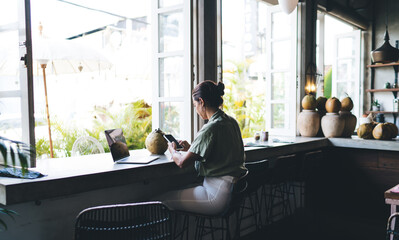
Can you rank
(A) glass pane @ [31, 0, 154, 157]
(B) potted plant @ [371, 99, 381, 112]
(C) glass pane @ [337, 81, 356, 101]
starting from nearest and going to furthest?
1. (A) glass pane @ [31, 0, 154, 157]
2. (B) potted plant @ [371, 99, 381, 112]
3. (C) glass pane @ [337, 81, 356, 101]

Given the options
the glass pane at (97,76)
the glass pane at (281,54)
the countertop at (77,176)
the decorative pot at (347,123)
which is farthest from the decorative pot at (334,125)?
the glass pane at (97,76)

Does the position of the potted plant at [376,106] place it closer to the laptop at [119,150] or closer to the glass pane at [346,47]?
the glass pane at [346,47]

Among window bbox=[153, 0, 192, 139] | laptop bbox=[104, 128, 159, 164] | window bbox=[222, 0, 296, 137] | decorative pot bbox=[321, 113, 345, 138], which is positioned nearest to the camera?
laptop bbox=[104, 128, 159, 164]

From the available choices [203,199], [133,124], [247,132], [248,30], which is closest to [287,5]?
[203,199]

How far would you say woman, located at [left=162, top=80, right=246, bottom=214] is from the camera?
7.55ft

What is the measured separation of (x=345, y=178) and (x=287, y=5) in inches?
85.9

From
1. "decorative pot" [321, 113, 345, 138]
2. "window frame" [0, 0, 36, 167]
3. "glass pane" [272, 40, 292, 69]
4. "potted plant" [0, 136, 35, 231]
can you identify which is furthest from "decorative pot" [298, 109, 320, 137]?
"potted plant" [0, 136, 35, 231]

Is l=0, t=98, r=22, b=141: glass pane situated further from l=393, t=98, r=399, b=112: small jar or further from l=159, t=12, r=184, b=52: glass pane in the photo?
l=393, t=98, r=399, b=112: small jar

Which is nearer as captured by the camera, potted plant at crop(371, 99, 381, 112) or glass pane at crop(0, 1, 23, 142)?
glass pane at crop(0, 1, 23, 142)

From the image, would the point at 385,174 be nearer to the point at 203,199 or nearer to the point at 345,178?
the point at 345,178

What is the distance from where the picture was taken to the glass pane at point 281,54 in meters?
4.72

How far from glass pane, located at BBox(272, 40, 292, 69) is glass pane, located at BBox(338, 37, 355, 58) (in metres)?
2.61

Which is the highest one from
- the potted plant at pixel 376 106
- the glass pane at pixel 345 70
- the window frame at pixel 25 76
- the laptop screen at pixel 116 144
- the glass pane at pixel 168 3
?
the glass pane at pixel 168 3

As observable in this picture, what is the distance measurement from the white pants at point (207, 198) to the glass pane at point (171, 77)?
3.98 feet
